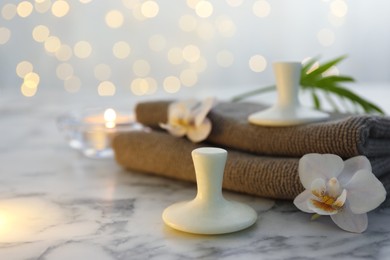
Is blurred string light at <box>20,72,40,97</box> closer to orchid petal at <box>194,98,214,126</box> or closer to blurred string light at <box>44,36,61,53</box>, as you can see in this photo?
blurred string light at <box>44,36,61,53</box>

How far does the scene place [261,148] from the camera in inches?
24.6

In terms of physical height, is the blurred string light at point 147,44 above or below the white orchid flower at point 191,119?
above

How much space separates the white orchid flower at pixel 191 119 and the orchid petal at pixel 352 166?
20cm

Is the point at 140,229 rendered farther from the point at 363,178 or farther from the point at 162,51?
the point at 162,51

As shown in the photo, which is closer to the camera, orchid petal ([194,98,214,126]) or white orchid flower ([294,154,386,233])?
white orchid flower ([294,154,386,233])

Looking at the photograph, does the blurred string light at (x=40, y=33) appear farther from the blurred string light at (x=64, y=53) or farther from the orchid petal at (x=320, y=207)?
→ the orchid petal at (x=320, y=207)

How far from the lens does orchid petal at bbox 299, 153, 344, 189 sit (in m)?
0.52

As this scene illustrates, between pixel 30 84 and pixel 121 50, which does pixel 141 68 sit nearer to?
pixel 121 50

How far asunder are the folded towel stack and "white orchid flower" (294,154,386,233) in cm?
3

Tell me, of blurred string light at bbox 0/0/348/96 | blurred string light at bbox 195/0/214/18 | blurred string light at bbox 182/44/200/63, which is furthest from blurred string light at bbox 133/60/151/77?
blurred string light at bbox 195/0/214/18

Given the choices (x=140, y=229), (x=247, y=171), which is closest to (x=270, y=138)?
(x=247, y=171)

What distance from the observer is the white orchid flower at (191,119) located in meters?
0.68

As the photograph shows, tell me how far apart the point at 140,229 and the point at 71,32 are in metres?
1.43

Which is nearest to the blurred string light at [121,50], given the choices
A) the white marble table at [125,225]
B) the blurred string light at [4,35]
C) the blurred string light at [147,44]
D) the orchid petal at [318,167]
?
the blurred string light at [147,44]
